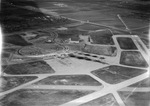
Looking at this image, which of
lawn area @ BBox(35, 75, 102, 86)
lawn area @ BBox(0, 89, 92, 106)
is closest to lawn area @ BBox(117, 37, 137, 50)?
lawn area @ BBox(35, 75, 102, 86)

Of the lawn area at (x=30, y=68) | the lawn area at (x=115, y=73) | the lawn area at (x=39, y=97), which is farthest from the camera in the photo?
the lawn area at (x=30, y=68)

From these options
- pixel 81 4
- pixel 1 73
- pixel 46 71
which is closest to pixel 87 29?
pixel 46 71

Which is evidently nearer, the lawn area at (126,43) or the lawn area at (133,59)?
the lawn area at (133,59)

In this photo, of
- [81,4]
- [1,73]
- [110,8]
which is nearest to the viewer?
[1,73]

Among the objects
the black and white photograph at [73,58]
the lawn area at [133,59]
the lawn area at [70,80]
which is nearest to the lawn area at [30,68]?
the black and white photograph at [73,58]

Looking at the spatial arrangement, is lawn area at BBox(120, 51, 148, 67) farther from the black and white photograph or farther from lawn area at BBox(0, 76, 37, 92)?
lawn area at BBox(0, 76, 37, 92)

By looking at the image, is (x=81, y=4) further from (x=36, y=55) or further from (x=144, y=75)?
(x=144, y=75)

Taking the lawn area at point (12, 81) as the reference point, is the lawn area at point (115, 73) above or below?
above

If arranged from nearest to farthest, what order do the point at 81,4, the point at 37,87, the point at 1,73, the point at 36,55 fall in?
the point at 37,87, the point at 1,73, the point at 36,55, the point at 81,4

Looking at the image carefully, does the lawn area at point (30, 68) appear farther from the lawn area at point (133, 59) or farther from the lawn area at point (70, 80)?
the lawn area at point (133, 59)
